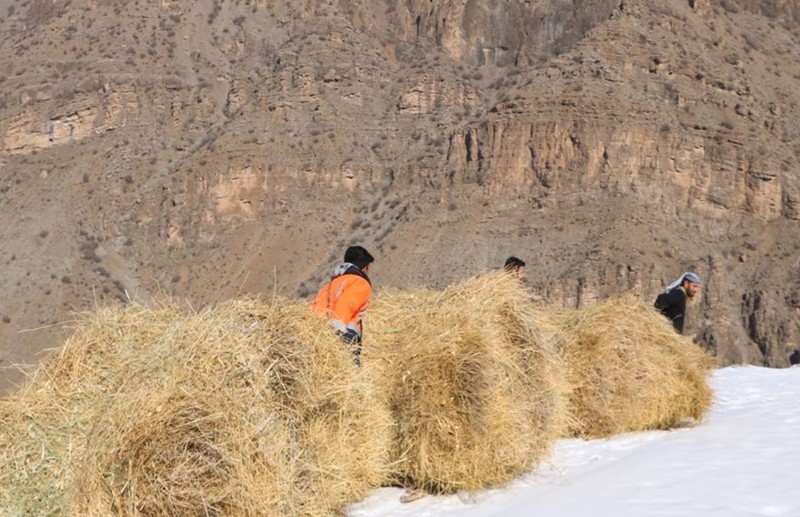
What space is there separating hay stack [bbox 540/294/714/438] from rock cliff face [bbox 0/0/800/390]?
4806 centimetres

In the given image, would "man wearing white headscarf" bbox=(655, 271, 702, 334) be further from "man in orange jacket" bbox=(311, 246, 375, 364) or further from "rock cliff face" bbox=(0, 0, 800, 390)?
"rock cliff face" bbox=(0, 0, 800, 390)

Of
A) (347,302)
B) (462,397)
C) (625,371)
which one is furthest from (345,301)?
(625,371)

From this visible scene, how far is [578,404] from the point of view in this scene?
409 inches

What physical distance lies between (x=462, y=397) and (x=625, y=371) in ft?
9.79

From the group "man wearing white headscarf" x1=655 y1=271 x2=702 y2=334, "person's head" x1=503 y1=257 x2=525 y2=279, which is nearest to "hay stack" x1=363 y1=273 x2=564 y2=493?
"person's head" x1=503 y1=257 x2=525 y2=279

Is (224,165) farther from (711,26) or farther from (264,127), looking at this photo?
(711,26)

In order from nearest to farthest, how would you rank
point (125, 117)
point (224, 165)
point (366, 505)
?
point (366, 505) → point (224, 165) → point (125, 117)

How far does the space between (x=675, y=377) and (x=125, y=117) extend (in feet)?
255

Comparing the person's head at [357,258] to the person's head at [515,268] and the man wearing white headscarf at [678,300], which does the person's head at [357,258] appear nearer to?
the person's head at [515,268]

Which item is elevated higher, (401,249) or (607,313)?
(607,313)

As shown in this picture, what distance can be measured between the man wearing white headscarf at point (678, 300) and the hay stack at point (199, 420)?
17.9ft

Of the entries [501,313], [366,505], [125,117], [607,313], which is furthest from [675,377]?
[125,117]

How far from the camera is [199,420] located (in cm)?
634

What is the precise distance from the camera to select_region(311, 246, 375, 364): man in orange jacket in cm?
823
